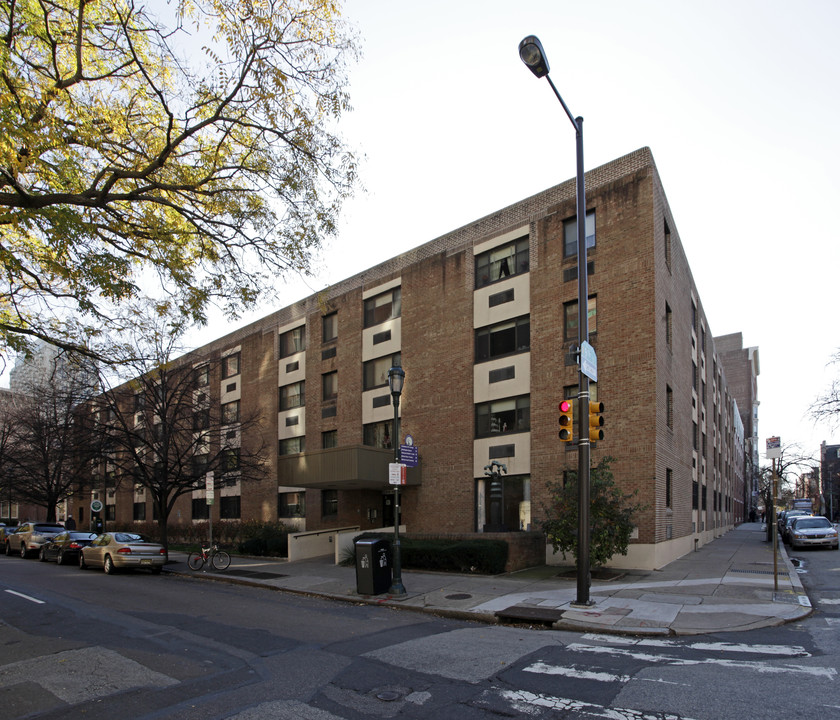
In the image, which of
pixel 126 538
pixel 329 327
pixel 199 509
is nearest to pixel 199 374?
pixel 329 327

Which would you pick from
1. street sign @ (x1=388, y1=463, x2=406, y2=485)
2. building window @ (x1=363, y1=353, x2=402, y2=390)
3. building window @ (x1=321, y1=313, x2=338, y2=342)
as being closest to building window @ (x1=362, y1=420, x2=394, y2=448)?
building window @ (x1=363, y1=353, x2=402, y2=390)

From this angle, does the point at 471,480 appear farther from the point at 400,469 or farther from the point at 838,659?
the point at 838,659

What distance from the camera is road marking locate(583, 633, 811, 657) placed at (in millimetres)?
Answer: 8172

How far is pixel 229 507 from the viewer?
3738cm

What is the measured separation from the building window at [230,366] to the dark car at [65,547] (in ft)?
47.9

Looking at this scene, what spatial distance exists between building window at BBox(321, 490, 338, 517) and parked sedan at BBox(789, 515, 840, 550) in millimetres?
20247

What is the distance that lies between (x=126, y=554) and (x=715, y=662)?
60.4ft

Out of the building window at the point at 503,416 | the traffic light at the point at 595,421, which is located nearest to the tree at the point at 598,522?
the traffic light at the point at 595,421

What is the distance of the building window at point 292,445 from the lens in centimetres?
3233

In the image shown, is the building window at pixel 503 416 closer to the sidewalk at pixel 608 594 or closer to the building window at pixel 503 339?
the building window at pixel 503 339

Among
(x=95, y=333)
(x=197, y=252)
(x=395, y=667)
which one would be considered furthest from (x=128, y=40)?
(x=395, y=667)

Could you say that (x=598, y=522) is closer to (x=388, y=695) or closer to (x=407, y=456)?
(x=407, y=456)

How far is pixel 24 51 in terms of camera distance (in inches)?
394

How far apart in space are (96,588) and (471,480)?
1252 cm
